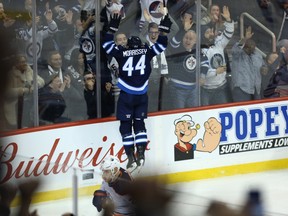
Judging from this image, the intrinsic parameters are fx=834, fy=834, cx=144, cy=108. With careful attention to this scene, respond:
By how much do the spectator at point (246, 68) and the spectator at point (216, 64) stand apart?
119 mm

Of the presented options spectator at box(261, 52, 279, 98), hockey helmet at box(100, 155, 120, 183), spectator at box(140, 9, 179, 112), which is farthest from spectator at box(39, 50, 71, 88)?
spectator at box(261, 52, 279, 98)

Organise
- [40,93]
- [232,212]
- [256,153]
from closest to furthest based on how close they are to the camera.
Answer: [232,212] → [40,93] → [256,153]

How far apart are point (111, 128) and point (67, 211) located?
5.39 meters

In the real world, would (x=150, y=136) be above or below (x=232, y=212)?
below

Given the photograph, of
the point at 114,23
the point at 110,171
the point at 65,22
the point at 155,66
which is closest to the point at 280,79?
the point at 155,66

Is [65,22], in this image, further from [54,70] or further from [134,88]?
[134,88]

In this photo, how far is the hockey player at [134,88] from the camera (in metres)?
7.94

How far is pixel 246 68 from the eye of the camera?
8781 millimetres

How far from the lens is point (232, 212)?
1596 millimetres

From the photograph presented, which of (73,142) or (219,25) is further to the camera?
(219,25)

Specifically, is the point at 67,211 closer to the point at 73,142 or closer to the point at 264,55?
the point at 73,142

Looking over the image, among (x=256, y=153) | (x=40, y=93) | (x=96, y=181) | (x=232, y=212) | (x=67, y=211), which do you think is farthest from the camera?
(x=256, y=153)

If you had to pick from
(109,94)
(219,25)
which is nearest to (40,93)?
(109,94)

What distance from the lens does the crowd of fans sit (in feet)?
24.7
